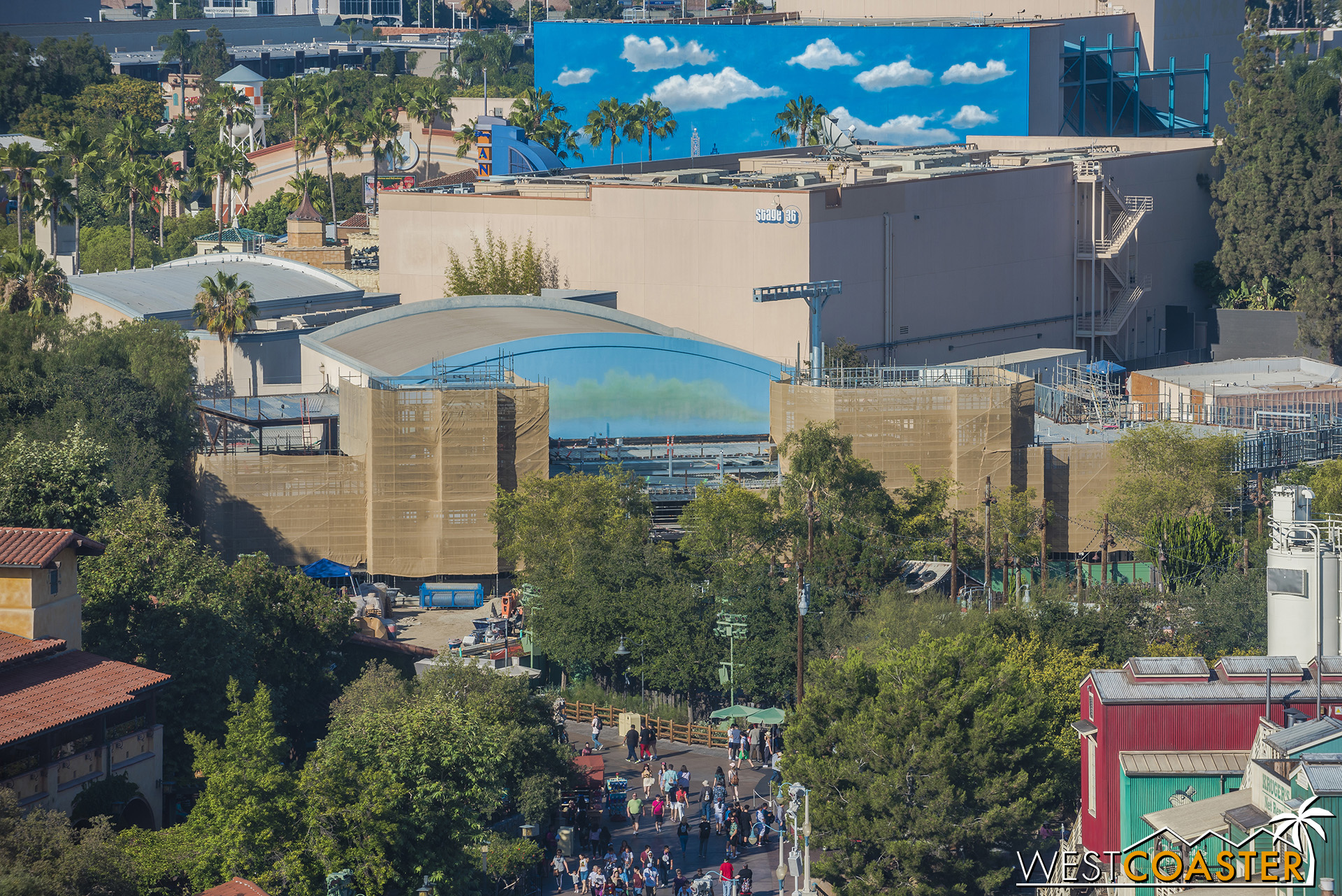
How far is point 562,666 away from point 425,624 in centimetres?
805

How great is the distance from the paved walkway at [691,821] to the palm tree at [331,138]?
91.5 metres

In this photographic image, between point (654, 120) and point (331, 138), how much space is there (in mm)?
24747

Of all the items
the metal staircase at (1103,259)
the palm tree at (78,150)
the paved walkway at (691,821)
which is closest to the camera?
the paved walkway at (691,821)

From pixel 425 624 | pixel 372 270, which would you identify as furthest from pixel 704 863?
pixel 372 270

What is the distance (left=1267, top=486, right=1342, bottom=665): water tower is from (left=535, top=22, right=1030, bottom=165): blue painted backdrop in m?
88.6

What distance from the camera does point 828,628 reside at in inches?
2256

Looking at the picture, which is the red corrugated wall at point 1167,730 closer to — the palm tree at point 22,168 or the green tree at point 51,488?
the green tree at point 51,488

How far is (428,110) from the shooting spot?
499 ft

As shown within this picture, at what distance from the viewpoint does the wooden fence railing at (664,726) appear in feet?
186

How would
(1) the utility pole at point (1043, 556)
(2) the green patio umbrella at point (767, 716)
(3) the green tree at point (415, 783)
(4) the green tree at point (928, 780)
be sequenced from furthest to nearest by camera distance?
(1) the utility pole at point (1043, 556)
(2) the green patio umbrella at point (767, 716)
(4) the green tree at point (928, 780)
(3) the green tree at point (415, 783)

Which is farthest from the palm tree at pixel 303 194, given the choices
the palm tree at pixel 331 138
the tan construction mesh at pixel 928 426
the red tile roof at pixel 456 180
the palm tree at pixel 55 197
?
the tan construction mesh at pixel 928 426

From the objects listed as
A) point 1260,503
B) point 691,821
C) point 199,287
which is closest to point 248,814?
point 691,821

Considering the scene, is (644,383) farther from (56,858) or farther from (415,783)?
(56,858)

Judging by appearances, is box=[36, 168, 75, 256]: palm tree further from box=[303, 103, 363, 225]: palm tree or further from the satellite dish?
the satellite dish
